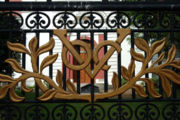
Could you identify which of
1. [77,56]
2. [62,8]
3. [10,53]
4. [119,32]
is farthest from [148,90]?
[10,53]

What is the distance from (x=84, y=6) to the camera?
2553mm

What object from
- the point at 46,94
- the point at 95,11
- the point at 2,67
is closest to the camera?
the point at 46,94

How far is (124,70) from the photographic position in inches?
99.6

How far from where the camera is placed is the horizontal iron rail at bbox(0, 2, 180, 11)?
2.54 meters

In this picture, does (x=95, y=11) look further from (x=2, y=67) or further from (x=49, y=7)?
(x=2, y=67)

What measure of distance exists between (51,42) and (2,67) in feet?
9.71

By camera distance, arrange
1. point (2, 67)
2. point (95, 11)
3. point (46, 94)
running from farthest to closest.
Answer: point (2, 67) < point (95, 11) < point (46, 94)

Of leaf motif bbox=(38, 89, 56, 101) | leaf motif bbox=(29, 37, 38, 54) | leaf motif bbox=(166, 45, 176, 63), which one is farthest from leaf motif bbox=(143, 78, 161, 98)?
leaf motif bbox=(29, 37, 38, 54)

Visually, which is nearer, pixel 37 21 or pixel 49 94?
pixel 49 94

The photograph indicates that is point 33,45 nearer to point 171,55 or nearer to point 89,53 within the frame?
point 89,53

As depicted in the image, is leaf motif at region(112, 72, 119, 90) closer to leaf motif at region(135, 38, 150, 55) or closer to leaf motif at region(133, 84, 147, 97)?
leaf motif at region(133, 84, 147, 97)

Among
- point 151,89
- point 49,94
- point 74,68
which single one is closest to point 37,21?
point 74,68

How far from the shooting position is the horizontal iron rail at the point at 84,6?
8.32 feet

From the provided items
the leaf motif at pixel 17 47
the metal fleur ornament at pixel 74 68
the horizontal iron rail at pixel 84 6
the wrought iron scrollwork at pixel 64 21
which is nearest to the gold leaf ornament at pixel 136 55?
the metal fleur ornament at pixel 74 68
